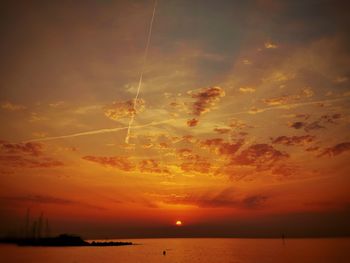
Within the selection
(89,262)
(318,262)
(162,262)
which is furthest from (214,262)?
(89,262)

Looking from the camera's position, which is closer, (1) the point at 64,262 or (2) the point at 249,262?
(1) the point at 64,262

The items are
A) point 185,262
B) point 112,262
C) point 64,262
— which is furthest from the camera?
point 185,262

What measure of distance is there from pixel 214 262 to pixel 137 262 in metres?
27.2

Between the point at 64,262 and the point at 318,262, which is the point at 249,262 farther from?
the point at 64,262

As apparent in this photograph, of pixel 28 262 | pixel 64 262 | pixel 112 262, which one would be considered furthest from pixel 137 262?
pixel 28 262

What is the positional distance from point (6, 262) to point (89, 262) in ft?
86.9

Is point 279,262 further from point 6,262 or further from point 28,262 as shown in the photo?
point 6,262

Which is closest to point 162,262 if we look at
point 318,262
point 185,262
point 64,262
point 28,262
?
point 185,262

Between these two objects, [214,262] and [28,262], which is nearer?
[28,262]

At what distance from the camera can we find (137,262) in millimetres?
118562

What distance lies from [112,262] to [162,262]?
59.7ft

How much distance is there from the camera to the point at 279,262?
11344cm

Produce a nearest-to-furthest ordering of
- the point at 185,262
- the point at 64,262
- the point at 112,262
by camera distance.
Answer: the point at 64,262 → the point at 112,262 → the point at 185,262

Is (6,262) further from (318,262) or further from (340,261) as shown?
(340,261)
